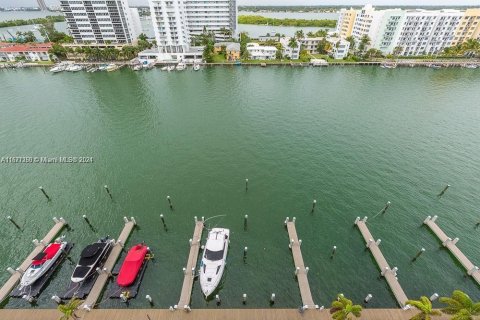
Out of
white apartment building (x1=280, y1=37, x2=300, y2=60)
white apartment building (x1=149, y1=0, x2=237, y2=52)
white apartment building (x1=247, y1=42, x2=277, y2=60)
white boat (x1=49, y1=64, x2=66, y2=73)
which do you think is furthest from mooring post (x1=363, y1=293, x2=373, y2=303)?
white boat (x1=49, y1=64, x2=66, y2=73)

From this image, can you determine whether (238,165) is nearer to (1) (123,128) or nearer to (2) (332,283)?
(2) (332,283)

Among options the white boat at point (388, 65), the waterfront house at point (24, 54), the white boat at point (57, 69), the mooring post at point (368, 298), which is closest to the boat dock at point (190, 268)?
the mooring post at point (368, 298)

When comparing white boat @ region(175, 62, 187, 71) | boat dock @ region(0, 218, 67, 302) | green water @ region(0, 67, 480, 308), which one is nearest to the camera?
boat dock @ region(0, 218, 67, 302)

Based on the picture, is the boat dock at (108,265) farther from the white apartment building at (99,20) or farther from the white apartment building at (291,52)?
the white apartment building at (99,20)

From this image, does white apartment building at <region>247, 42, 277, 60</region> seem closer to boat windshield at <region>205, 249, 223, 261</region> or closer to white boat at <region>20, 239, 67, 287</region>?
boat windshield at <region>205, 249, 223, 261</region>

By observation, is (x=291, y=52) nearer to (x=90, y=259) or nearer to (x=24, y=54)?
(x=90, y=259)

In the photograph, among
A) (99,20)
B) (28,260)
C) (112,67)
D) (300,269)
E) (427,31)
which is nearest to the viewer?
(300,269)

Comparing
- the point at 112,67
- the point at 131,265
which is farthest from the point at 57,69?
the point at 131,265
